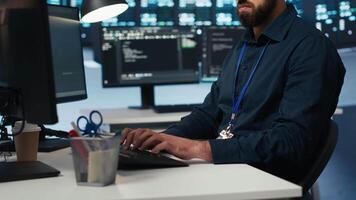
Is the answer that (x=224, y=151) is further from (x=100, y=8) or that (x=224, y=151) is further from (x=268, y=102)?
(x=100, y=8)

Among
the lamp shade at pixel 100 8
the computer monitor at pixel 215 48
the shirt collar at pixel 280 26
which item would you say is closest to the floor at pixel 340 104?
the computer monitor at pixel 215 48

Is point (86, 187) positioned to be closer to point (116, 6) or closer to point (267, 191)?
point (267, 191)

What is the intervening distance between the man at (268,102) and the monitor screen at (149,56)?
50.6 inches

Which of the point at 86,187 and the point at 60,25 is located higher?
the point at 60,25

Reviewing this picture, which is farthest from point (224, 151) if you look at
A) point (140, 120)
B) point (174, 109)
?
point (174, 109)

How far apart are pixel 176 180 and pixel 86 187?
201 millimetres

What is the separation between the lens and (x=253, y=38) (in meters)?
2.01

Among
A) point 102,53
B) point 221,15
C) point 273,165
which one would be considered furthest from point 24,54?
point 221,15

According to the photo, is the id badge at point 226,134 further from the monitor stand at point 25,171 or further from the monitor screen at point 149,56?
the monitor screen at point 149,56

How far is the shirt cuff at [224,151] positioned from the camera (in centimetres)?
150

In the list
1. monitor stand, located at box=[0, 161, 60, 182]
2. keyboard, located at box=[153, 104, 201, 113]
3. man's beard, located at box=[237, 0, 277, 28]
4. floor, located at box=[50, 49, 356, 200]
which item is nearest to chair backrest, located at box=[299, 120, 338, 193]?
man's beard, located at box=[237, 0, 277, 28]

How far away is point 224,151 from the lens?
153cm

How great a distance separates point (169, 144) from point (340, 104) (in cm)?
237

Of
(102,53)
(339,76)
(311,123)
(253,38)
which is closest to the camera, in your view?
(311,123)
